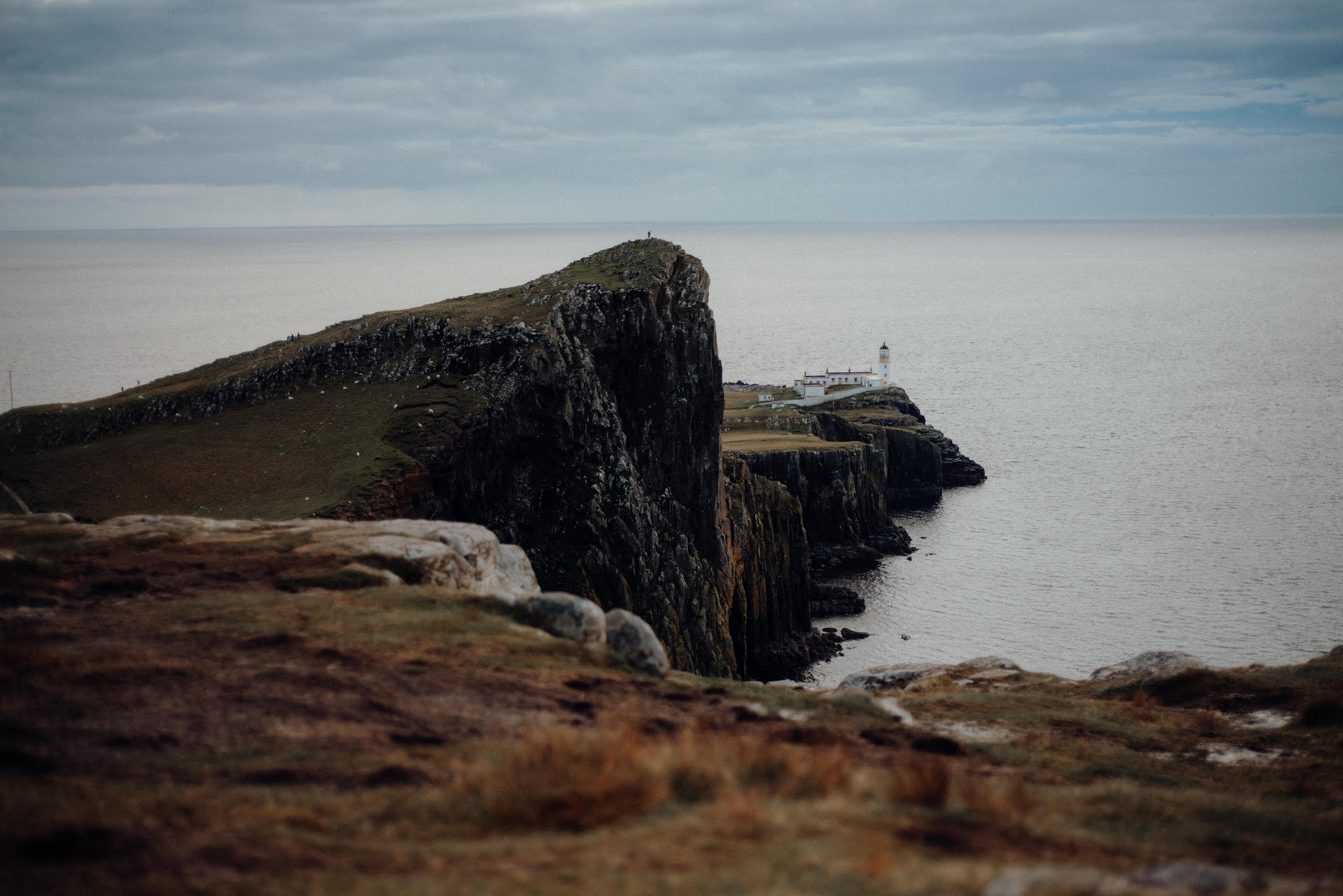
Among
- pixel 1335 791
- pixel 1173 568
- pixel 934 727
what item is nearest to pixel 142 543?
pixel 934 727

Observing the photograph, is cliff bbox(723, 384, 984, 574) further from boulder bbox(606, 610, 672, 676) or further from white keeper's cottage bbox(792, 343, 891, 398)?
boulder bbox(606, 610, 672, 676)

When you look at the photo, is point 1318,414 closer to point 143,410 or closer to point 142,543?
point 143,410

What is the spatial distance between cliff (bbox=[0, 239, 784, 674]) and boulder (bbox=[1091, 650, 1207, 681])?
3005 centimetres

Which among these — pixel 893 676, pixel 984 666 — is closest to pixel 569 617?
pixel 893 676

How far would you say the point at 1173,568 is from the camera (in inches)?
3654

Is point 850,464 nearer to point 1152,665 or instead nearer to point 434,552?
point 1152,665

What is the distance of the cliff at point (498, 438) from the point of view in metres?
50.1

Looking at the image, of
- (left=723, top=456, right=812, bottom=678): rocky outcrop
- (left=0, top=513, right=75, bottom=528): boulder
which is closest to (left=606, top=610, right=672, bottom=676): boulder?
(left=0, top=513, right=75, bottom=528): boulder

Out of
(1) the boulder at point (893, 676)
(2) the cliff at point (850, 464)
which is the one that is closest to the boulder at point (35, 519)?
(1) the boulder at point (893, 676)

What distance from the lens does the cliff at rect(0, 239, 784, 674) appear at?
50.1m

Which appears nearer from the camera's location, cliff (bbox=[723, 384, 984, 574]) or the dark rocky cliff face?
the dark rocky cliff face

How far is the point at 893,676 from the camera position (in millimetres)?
32938

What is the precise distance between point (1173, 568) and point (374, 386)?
2838 inches

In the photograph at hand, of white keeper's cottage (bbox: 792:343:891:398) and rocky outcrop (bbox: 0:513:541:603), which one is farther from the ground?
white keeper's cottage (bbox: 792:343:891:398)
